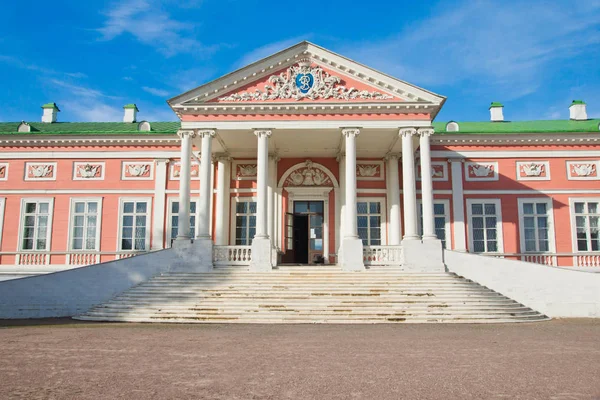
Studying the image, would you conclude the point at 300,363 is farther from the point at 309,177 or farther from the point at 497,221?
the point at 497,221

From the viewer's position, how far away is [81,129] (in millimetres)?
22812

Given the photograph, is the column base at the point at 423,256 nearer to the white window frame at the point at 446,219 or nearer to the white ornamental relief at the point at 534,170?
the white window frame at the point at 446,219

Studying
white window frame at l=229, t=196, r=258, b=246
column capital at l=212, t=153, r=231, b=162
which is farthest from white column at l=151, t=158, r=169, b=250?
white window frame at l=229, t=196, r=258, b=246

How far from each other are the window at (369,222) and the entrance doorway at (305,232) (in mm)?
1648

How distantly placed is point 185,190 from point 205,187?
730 millimetres

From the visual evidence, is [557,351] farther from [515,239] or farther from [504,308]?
[515,239]

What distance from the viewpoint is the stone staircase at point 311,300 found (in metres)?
12.5

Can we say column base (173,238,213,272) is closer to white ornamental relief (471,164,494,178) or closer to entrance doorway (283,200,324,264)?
entrance doorway (283,200,324,264)

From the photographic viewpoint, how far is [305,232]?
21.0 metres

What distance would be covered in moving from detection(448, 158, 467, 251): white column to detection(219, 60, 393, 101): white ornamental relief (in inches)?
207

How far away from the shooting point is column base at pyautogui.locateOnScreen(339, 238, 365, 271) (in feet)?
53.3

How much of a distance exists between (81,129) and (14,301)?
35.9 ft

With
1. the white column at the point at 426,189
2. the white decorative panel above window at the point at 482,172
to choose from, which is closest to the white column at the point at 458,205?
the white decorative panel above window at the point at 482,172

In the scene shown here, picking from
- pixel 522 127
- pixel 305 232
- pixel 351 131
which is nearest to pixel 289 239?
pixel 305 232
